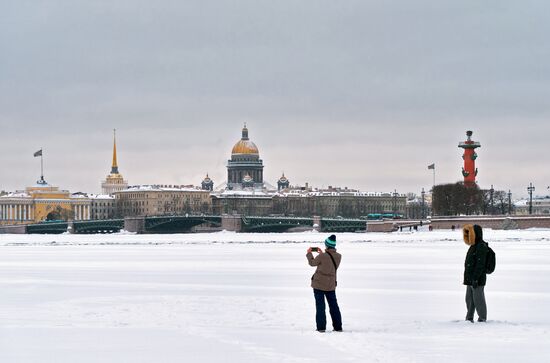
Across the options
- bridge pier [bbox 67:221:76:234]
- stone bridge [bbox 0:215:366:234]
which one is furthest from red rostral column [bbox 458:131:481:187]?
bridge pier [bbox 67:221:76:234]

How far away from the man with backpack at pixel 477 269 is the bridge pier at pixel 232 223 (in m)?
97.2

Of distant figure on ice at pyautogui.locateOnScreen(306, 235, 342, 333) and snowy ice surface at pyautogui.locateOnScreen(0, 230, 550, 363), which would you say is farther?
distant figure on ice at pyautogui.locateOnScreen(306, 235, 342, 333)

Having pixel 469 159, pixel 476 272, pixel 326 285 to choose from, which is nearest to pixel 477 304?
pixel 476 272

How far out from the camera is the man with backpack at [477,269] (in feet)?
48.0

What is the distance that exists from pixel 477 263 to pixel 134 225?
101 m

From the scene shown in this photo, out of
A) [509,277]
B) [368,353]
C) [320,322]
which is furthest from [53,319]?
[509,277]

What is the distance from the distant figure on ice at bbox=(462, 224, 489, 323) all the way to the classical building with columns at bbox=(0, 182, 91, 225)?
538 feet

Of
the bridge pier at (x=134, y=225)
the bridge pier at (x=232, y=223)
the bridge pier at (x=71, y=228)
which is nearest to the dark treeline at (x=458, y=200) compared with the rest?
the bridge pier at (x=232, y=223)

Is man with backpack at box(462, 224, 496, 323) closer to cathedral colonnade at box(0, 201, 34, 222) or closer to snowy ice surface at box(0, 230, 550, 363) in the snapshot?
snowy ice surface at box(0, 230, 550, 363)

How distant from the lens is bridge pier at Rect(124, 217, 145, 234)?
112562 millimetres

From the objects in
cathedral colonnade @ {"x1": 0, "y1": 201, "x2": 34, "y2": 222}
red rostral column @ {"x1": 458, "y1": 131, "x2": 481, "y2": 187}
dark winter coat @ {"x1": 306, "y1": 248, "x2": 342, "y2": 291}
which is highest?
red rostral column @ {"x1": 458, "y1": 131, "x2": 481, "y2": 187}

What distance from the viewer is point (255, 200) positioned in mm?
197000

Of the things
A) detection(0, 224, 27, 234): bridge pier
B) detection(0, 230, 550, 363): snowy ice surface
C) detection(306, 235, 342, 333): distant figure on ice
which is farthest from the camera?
detection(0, 224, 27, 234): bridge pier

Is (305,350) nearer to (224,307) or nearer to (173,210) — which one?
(224,307)
